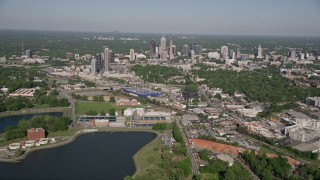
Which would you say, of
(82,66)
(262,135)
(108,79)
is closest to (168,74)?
(108,79)

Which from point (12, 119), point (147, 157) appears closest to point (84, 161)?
point (147, 157)

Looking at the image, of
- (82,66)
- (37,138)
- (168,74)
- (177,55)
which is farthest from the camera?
(177,55)

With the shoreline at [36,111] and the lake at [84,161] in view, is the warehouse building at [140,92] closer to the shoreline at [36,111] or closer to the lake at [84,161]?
the shoreline at [36,111]

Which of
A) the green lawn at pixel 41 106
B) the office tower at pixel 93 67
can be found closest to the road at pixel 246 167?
the green lawn at pixel 41 106

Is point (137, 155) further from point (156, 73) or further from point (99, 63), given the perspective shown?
point (99, 63)

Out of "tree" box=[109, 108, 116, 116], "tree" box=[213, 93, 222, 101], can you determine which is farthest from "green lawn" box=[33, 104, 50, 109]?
"tree" box=[213, 93, 222, 101]

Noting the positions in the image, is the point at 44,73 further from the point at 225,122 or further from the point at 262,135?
the point at 262,135
